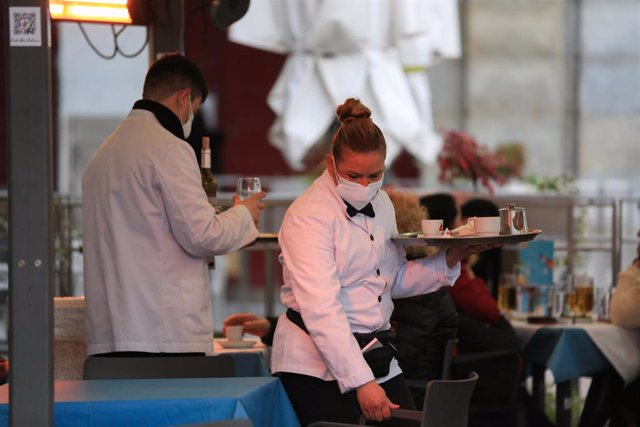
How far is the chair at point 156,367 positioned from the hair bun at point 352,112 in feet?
2.49

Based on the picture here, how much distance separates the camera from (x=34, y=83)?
296 cm

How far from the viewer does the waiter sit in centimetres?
373

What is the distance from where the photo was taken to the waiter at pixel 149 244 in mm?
3730

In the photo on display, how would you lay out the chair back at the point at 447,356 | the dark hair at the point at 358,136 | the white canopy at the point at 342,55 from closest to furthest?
the dark hair at the point at 358,136 → the chair back at the point at 447,356 → the white canopy at the point at 342,55

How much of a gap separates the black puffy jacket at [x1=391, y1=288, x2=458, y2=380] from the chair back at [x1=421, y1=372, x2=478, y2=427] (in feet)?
4.36

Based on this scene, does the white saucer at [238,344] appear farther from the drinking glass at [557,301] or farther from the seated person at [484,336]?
the drinking glass at [557,301]

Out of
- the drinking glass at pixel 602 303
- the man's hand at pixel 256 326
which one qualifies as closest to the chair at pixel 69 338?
the man's hand at pixel 256 326

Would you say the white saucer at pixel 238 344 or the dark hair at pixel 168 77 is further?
Answer: the white saucer at pixel 238 344

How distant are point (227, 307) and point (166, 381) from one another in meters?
7.05

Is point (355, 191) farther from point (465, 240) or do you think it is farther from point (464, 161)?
point (464, 161)

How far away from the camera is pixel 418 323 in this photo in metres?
4.78

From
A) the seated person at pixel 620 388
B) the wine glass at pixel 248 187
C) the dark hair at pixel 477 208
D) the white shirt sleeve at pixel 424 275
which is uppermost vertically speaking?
the wine glass at pixel 248 187

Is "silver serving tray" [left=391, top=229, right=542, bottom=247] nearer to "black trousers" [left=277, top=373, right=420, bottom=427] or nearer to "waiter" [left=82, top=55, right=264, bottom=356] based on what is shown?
"black trousers" [left=277, top=373, right=420, bottom=427]

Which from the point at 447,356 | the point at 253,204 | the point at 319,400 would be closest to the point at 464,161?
the point at 447,356
